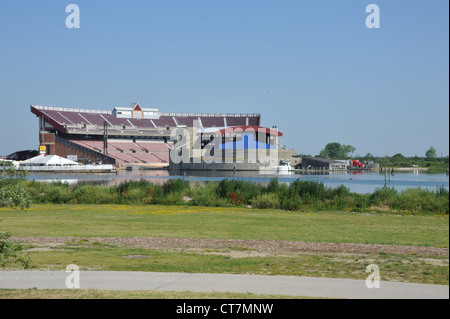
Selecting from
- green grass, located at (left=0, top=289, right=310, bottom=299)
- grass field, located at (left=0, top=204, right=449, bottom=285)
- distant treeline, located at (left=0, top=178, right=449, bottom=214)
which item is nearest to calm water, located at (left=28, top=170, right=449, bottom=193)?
distant treeline, located at (left=0, top=178, right=449, bottom=214)

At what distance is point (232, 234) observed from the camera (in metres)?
19.1

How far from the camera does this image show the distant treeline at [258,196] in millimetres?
29344

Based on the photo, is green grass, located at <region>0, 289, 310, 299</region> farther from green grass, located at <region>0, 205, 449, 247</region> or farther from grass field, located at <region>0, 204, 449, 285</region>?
green grass, located at <region>0, 205, 449, 247</region>

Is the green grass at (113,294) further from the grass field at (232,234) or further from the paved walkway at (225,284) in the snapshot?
the grass field at (232,234)

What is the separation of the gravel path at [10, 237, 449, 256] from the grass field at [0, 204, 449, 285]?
2.10ft

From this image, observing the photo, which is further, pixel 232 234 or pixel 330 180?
pixel 330 180

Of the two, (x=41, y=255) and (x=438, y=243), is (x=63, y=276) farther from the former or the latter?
(x=438, y=243)

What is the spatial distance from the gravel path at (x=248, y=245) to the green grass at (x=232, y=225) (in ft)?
3.30

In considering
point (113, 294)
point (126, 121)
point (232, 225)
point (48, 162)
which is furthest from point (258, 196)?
point (126, 121)

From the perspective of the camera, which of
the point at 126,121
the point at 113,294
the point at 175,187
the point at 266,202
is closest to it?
the point at 113,294

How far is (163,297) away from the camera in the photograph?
945cm

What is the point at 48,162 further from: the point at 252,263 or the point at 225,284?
the point at 225,284

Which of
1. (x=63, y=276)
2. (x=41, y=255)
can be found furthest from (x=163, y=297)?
(x=41, y=255)

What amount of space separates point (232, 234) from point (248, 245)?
285 cm
